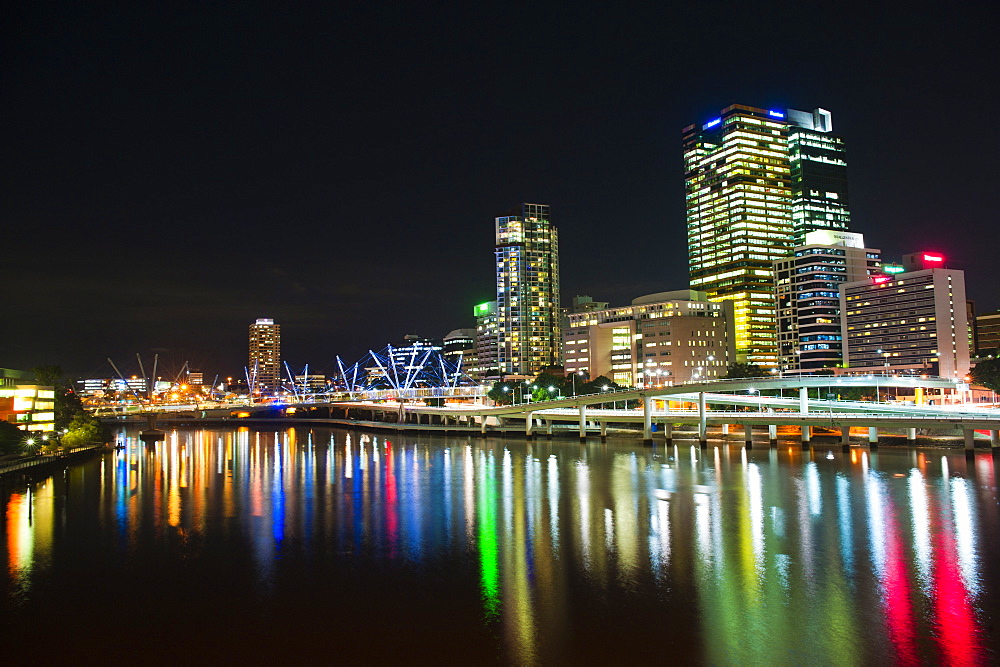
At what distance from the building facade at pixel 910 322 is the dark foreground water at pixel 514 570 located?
79511mm

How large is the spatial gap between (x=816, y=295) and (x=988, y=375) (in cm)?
5896

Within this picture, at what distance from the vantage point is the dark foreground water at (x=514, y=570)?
15750 mm

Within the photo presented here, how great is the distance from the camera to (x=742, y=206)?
16212cm

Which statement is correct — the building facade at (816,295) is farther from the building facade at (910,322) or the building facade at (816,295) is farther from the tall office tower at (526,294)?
the tall office tower at (526,294)

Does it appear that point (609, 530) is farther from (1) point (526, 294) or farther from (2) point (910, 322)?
(1) point (526, 294)

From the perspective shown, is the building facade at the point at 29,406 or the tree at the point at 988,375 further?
the tree at the point at 988,375

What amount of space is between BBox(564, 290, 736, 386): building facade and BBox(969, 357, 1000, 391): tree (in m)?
54.2

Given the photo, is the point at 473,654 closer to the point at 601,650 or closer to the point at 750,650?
the point at 601,650

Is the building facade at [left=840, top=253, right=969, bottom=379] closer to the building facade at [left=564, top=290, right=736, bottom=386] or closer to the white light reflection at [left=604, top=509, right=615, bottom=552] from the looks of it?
the building facade at [left=564, top=290, right=736, bottom=386]

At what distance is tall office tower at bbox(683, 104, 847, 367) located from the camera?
159500 mm

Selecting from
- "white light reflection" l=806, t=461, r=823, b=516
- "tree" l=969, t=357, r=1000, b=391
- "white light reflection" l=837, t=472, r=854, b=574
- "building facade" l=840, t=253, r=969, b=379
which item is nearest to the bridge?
"tree" l=969, t=357, r=1000, b=391

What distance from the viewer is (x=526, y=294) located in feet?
605

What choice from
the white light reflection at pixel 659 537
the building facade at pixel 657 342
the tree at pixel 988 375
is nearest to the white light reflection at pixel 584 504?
the white light reflection at pixel 659 537

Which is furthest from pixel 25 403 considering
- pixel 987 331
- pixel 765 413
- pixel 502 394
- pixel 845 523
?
pixel 987 331
